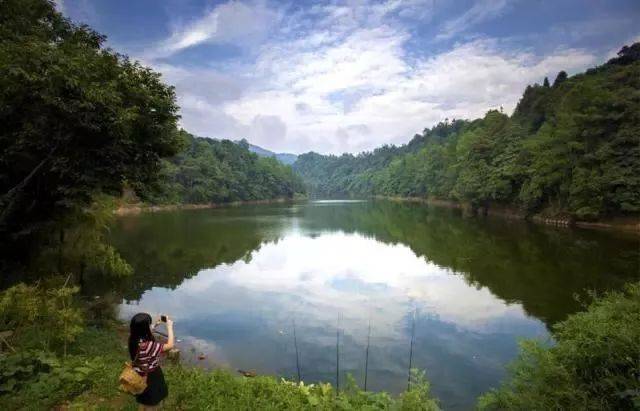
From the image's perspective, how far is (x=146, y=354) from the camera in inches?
227

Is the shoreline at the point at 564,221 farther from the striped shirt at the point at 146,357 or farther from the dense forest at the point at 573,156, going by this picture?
the striped shirt at the point at 146,357

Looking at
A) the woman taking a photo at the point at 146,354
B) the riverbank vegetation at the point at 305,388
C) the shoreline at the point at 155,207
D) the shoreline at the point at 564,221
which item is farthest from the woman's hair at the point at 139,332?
the shoreline at the point at 155,207

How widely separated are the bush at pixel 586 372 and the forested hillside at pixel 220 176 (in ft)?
204

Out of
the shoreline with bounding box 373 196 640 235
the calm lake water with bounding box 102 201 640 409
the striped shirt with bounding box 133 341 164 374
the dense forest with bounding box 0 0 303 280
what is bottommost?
the calm lake water with bounding box 102 201 640 409

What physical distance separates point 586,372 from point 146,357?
762cm

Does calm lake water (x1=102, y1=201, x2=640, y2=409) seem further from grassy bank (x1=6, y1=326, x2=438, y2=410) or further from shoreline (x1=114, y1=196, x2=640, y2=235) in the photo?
shoreline (x1=114, y1=196, x2=640, y2=235)

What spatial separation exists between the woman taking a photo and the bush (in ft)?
22.0

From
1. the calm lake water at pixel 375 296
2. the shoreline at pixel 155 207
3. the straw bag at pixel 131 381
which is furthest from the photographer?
the shoreline at pixel 155 207

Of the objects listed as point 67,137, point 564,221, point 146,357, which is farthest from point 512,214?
point 146,357

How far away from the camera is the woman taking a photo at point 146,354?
5734mm

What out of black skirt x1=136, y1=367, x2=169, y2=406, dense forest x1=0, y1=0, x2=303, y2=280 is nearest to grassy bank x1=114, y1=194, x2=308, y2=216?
dense forest x1=0, y1=0, x2=303, y2=280

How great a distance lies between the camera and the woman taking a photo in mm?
5734

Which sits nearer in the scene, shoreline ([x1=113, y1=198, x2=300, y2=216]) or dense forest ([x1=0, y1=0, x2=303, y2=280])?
dense forest ([x1=0, y1=0, x2=303, y2=280])

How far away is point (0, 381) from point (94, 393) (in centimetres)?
181
